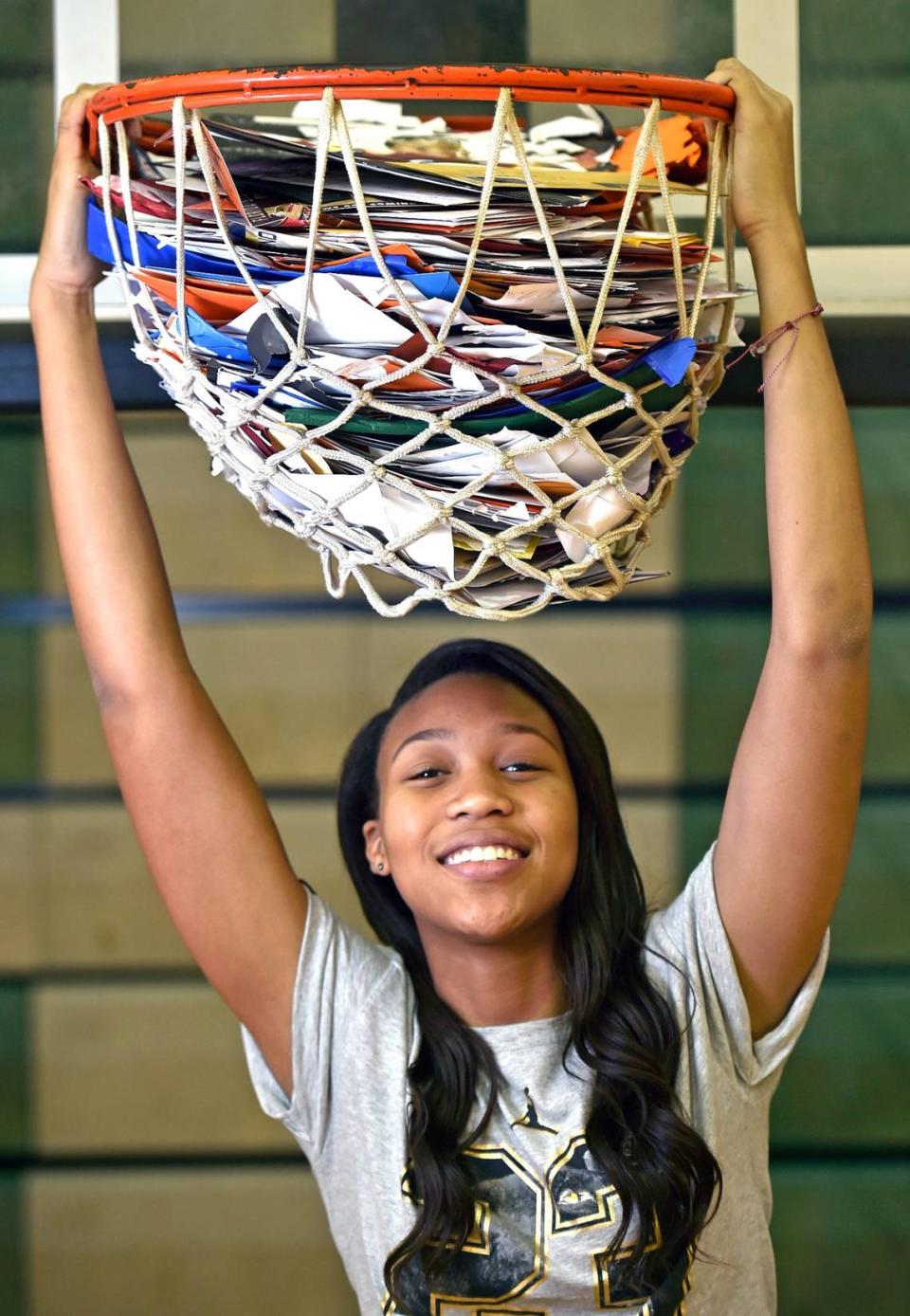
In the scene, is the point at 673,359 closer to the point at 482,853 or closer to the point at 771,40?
the point at 482,853

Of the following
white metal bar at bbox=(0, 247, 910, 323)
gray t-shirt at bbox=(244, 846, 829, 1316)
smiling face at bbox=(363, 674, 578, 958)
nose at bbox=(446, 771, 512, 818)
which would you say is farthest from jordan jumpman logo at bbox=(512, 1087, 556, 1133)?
white metal bar at bbox=(0, 247, 910, 323)

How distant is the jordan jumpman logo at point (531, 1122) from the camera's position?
1.21 m

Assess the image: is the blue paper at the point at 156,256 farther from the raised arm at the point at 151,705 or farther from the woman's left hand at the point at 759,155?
the woman's left hand at the point at 759,155

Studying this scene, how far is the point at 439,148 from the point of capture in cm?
113

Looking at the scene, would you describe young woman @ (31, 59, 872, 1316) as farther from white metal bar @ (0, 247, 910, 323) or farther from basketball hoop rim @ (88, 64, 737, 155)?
white metal bar @ (0, 247, 910, 323)

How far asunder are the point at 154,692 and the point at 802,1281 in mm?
1264

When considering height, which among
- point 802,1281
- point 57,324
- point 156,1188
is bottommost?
point 802,1281

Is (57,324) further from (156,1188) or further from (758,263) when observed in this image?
(156,1188)

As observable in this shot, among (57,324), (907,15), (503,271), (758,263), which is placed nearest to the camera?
(503,271)

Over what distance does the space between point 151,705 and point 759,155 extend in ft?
2.22

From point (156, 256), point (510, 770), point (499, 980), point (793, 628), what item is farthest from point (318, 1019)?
point (156, 256)

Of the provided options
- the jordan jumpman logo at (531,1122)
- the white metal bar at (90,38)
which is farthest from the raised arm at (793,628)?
the white metal bar at (90,38)

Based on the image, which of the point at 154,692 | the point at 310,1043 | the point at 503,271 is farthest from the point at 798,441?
the point at 310,1043

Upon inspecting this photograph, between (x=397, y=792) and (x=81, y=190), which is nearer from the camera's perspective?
(x=81, y=190)
